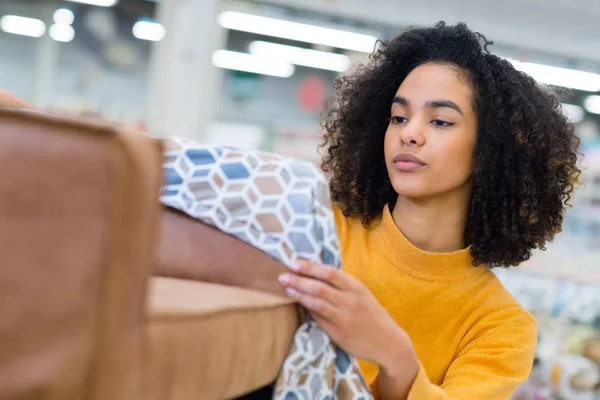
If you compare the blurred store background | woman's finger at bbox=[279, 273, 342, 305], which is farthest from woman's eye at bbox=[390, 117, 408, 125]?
the blurred store background

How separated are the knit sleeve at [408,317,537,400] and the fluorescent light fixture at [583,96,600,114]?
3.95 metres

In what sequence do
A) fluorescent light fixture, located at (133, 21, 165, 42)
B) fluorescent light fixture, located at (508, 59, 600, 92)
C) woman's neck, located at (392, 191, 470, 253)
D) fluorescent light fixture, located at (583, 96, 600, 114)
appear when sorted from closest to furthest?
1. woman's neck, located at (392, 191, 470, 253)
2. fluorescent light fixture, located at (133, 21, 165, 42)
3. fluorescent light fixture, located at (508, 59, 600, 92)
4. fluorescent light fixture, located at (583, 96, 600, 114)

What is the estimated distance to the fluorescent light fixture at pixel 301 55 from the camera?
4246mm

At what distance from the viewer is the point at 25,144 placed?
0.43m

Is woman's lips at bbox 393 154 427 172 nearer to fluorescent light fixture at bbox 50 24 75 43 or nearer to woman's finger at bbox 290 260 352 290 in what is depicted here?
woman's finger at bbox 290 260 352 290

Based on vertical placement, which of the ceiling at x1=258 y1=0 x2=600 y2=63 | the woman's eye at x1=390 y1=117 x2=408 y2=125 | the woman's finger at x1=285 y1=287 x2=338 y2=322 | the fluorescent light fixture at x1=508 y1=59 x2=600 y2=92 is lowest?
the woman's finger at x1=285 y1=287 x2=338 y2=322

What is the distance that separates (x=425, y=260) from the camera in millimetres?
1190

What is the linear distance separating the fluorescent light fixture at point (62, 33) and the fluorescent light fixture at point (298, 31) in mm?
993

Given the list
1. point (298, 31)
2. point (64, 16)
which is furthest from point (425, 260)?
point (64, 16)

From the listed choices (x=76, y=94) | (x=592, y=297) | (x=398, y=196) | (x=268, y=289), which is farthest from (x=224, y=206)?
(x=76, y=94)

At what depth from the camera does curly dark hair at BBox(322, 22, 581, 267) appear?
1.25 meters

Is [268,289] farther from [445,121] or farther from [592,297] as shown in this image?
[592,297]

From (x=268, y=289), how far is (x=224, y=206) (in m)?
0.10

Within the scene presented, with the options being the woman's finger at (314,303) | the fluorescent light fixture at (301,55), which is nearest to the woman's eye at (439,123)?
the woman's finger at (314,303)
